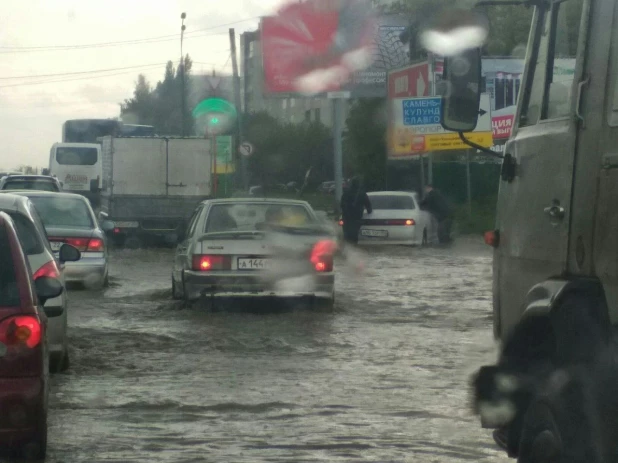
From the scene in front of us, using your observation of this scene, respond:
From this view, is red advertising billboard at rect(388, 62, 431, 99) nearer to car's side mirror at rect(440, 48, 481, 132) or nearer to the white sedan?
the white sedan

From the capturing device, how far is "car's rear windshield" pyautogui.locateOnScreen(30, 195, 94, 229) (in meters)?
18.5

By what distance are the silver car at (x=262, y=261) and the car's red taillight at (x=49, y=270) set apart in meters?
4.84

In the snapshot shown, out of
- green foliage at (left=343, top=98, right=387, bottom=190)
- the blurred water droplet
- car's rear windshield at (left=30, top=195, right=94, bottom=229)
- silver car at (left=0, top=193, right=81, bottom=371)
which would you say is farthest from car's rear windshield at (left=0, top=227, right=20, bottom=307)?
green foliage at (left=343, top=98, right=387, bottom=190)

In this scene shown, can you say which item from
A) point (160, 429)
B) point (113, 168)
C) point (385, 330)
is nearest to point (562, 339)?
point (160, 429)

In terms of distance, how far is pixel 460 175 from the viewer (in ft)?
161

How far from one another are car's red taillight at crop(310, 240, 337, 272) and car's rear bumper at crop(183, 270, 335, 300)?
112mm

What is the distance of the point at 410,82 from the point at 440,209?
1722cm

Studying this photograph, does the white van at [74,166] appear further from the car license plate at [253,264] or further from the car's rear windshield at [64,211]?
the car license plate at [253,264]

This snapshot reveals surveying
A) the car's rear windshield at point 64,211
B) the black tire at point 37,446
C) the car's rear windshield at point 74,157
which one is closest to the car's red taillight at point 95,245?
the car's rear windshield at point 64,211

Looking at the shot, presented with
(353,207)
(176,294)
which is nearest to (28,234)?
(176,294)

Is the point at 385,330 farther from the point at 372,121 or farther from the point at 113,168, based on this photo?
the point at 372,121

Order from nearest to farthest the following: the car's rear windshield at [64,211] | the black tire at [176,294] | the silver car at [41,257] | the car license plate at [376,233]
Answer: the silver car at [41,257], the black tire at [176,294], the car's rear windshield at [64,211], the car license plate at [376,233]

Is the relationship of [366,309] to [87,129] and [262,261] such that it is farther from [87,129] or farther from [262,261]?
[87,129]

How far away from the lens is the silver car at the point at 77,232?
58.5 ft
